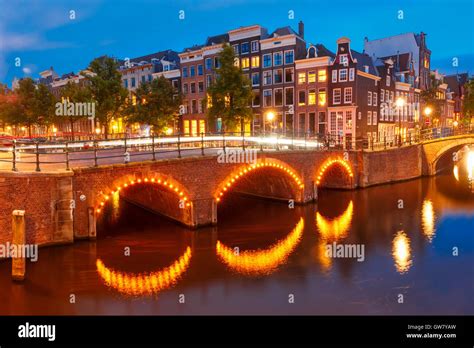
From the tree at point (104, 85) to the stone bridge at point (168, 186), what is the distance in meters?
11.1

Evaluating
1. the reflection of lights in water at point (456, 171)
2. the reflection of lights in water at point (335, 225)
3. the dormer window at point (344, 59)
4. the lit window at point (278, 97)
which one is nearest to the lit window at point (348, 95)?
the dormer window at point (344, 59)

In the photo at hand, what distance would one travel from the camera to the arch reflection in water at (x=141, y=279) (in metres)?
13.5

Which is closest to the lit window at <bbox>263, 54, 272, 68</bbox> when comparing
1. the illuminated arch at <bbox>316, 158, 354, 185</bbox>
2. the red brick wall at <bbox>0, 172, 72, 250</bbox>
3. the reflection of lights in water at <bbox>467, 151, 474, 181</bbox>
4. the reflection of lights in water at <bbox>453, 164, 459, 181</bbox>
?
the illuminated arch at <bbox>316, 158, 354, 185</bbox>

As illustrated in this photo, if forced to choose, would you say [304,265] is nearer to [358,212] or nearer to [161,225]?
[161,225]

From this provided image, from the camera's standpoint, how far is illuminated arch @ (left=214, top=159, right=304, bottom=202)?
68.9ft

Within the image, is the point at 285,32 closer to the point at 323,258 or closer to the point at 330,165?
the point at 330,165

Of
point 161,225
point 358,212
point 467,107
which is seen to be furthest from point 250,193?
point 467,107

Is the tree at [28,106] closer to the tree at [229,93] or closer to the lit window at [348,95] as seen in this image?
the tree at [229,93]

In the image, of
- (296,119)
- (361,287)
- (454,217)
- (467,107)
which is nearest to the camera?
(361,287)

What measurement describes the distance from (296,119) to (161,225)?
2916 cm

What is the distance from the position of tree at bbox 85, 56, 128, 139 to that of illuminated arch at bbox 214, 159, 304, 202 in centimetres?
1862

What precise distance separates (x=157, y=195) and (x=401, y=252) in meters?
12.8

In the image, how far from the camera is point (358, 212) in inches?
979

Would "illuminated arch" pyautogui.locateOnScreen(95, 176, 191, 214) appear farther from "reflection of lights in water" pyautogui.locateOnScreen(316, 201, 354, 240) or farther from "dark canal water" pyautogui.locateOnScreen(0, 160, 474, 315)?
"reflection of lights in water" pyautogui.locateOnScreen(316, 201, 354, 240)
